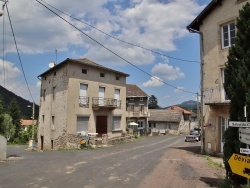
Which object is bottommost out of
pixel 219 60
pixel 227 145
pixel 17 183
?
pixel 17 183

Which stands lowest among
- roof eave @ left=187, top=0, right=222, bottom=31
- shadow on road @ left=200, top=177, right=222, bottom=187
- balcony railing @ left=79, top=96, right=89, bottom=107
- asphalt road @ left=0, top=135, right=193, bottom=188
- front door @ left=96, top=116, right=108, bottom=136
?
asphalt road @ left=0, top=135, right=193, bottom=188

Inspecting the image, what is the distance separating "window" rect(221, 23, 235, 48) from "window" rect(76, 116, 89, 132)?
52.2ft

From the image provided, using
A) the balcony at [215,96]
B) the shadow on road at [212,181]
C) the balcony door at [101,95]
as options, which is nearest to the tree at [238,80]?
the shadow on road at [212,181]

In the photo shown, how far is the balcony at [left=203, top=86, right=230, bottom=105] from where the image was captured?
692 inches

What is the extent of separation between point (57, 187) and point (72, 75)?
750 inches

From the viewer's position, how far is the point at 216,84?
18094mm

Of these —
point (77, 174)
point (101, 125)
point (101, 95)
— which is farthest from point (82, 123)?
point (77, 174)

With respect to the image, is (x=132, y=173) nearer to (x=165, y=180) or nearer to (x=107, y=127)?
(x=165, y=180)

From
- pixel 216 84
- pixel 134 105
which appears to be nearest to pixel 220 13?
pixel 216 84

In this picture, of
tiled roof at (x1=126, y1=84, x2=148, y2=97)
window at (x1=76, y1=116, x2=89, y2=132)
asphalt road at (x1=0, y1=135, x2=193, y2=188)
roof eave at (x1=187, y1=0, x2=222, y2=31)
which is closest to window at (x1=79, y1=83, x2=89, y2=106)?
window at (x1=76, y1=116, x2=89, y2=132)

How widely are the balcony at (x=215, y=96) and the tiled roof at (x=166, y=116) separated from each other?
38256mm

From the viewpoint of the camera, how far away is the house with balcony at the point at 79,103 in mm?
27656

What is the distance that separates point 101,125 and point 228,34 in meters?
17.5

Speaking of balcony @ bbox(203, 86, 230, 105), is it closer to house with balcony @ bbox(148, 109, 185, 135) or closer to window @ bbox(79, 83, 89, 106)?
window @ bbox(79, 83, 89, 106)
